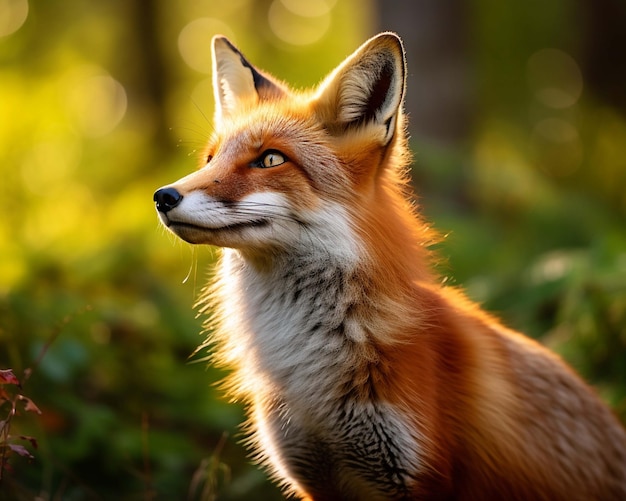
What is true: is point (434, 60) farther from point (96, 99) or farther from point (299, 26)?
point (96, 99)

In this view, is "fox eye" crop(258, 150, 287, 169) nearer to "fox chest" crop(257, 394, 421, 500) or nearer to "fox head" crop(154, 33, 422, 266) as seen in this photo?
"fox head" crop(154, 33, 422, 266)

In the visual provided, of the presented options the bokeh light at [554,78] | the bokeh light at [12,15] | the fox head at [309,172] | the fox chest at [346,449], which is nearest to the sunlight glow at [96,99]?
the bokeh light at [12,15]

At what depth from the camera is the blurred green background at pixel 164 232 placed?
5.26 meters

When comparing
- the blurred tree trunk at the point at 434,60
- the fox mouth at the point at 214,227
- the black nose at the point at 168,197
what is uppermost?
the blurred tree trunk at the point at 434,60

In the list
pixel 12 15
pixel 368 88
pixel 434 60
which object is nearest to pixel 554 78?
pixel 434 60

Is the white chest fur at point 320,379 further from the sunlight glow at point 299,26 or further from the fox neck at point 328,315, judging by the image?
the sunlight glow at point 299,26

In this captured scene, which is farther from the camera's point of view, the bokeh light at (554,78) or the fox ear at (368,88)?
the bokeh light at (554,78)

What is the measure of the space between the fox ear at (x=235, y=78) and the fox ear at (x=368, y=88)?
52 centimetres

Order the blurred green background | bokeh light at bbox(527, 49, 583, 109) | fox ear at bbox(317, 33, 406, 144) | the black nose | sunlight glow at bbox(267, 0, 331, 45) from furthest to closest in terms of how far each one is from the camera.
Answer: sunlight glow at bbox(267, 0, 331, 45), bokeh light at bbox(527, 49, 583, 109), the blurred green background, fox ear at bbox(317, 33, 406, 144), the black nose

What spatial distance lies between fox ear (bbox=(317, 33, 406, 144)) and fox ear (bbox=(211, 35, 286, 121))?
0.52m

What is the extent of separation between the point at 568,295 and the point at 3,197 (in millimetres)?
7156

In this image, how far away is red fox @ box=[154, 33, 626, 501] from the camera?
11.0 feet

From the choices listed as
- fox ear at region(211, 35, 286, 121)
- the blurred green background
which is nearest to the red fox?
fox ear at region(211, 35, 286, 121)

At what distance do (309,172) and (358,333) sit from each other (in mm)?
775
